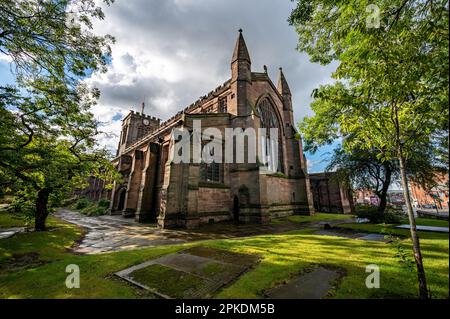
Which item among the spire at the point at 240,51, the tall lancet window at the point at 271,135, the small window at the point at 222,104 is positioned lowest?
the tall lancet window at the point at 271,135

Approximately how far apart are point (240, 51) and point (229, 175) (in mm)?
13076

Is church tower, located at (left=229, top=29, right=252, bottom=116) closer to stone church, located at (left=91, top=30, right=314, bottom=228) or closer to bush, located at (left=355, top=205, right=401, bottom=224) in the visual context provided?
stone church, located at (left=91, top=30, right=314, bottom=228)

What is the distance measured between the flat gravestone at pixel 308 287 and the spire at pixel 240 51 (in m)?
19.6

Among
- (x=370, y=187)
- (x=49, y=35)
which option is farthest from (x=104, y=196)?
(x=370, y=187)

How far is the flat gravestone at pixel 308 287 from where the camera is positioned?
3.02m

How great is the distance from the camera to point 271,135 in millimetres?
21422

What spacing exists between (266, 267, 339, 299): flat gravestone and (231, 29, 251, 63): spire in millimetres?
19636

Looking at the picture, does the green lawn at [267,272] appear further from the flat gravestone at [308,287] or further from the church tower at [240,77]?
the church tower at [240,77]

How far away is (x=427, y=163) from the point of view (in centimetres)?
1176

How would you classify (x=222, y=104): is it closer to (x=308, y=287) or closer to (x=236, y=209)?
(x=236, y=209)

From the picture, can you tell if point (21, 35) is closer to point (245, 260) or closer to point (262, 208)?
point (245, 260)

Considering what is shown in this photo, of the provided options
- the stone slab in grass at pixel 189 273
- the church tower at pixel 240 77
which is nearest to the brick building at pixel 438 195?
the stone slab in grass at pixel 189 273

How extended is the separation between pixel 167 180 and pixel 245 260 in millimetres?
9766

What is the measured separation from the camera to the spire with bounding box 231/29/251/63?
1870 cm
